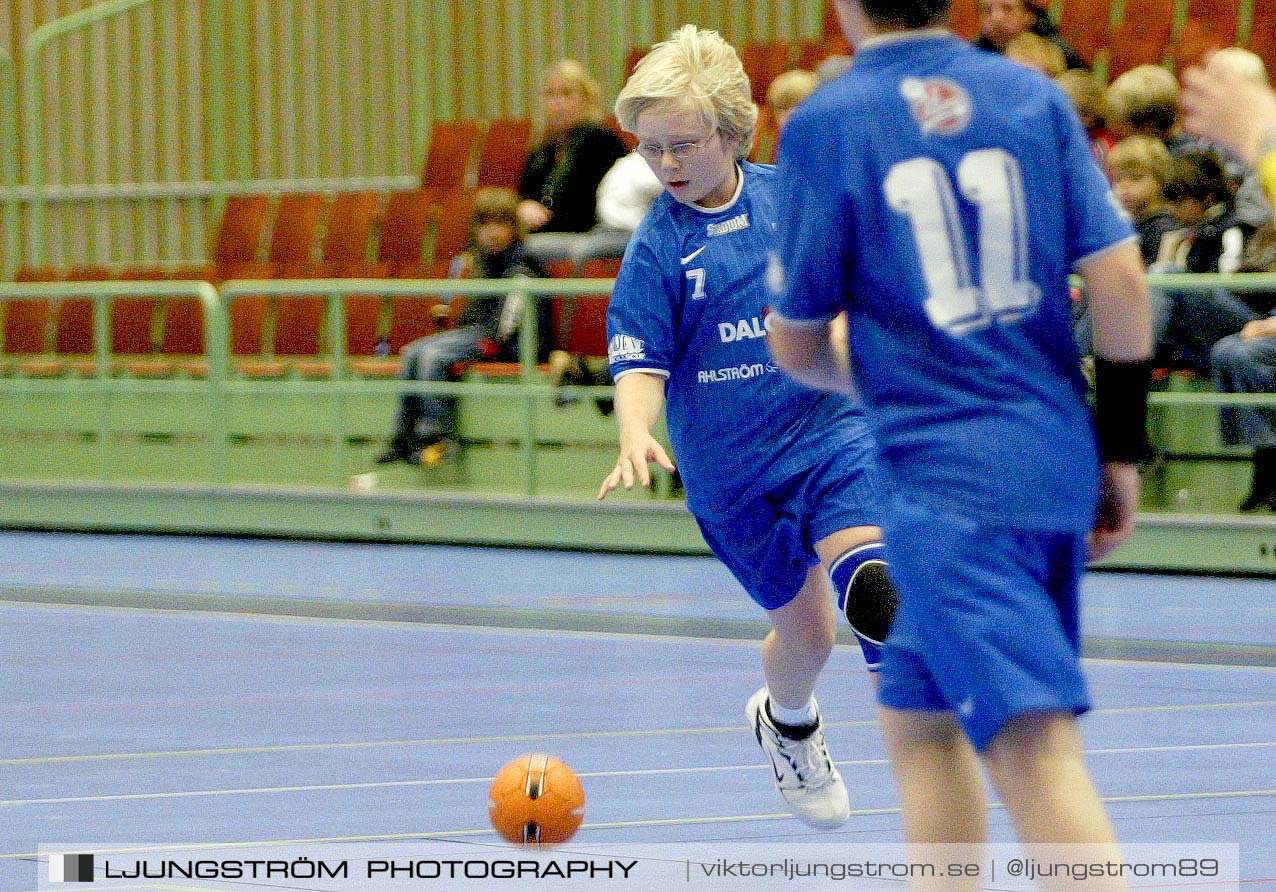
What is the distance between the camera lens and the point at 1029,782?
296cm

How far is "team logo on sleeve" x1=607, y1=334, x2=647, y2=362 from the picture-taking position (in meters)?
5.02

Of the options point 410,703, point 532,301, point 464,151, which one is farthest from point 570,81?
point 410,703

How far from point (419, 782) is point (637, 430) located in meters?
1.47

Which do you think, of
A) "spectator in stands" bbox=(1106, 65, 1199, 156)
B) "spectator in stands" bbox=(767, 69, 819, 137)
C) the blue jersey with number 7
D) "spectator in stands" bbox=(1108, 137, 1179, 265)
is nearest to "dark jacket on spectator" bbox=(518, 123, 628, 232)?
"spectator in stands" bbox=(767, 69, 819, 137)

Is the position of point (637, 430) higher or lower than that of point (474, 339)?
higher

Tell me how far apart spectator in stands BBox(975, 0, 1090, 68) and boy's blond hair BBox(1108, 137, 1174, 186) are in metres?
1.07

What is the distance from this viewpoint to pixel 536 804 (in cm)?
488

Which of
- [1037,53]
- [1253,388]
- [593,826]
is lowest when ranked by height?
[593,826]

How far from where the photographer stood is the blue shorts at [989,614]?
9.61 ft

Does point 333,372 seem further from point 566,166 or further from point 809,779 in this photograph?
point 809,779

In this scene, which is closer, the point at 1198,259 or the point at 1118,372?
the point at 1118,372

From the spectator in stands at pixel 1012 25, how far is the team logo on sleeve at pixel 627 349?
22.0 ft

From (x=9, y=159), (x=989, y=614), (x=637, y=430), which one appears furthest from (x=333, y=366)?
(x=989, y=614)

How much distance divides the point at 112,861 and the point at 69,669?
3.50 m
